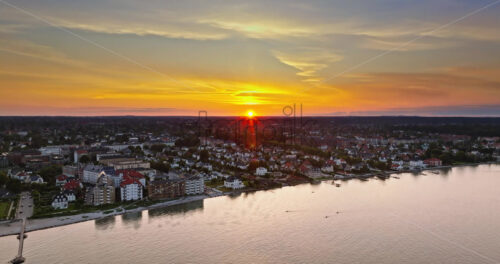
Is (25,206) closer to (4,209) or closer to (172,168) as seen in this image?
(4,209)

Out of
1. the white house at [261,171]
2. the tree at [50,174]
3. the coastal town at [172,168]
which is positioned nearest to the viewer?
the coastal town at [172,168]

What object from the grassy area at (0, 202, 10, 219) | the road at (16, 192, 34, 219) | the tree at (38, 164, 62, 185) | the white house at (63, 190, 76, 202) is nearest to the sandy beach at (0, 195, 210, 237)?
the road at (16, 192, 34, 219)

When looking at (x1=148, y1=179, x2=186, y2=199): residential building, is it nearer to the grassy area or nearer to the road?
the road

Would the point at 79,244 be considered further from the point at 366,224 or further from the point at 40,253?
the point at 366,224

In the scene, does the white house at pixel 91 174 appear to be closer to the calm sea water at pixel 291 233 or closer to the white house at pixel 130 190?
the white house at pixel 130 190

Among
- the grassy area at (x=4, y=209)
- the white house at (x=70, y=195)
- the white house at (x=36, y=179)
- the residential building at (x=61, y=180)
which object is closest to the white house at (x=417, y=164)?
the white house at (x=70, y=195)

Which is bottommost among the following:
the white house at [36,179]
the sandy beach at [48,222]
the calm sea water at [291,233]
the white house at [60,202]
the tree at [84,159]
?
the calm sea water at [291,233]
